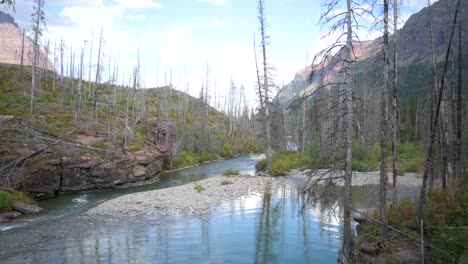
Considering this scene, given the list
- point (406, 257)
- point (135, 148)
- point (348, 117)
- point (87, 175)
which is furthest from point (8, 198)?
point (406, 257)

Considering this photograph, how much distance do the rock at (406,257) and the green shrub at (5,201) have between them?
18712 millimetres

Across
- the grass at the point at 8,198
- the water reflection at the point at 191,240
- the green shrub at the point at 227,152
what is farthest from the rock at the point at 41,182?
the green shrub at the point at 227,152

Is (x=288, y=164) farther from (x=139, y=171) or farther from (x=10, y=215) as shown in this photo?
(x=10, y=215)

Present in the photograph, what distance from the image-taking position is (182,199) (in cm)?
2120

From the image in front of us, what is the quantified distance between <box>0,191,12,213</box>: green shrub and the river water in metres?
1.49

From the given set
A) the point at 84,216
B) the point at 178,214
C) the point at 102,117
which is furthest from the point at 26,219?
Answer: the point at 102,117

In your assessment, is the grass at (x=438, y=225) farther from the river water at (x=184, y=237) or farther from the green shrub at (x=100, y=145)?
the green shrub at (x=100, y=145)

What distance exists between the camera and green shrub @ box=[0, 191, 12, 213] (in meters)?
18.0

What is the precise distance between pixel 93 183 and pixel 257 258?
802 inches

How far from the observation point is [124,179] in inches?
1176

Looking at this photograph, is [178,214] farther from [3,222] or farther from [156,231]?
[3,222]

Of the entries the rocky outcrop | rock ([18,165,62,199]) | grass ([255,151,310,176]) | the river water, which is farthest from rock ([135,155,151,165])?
the river water

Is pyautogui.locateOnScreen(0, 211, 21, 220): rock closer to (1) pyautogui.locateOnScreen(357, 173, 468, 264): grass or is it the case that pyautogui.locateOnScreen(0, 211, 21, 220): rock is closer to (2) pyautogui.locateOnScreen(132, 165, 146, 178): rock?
(2) pyautogui.locateOnScreen(132, 165, 146, 178): rock

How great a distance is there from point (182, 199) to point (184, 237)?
7.33 metres
